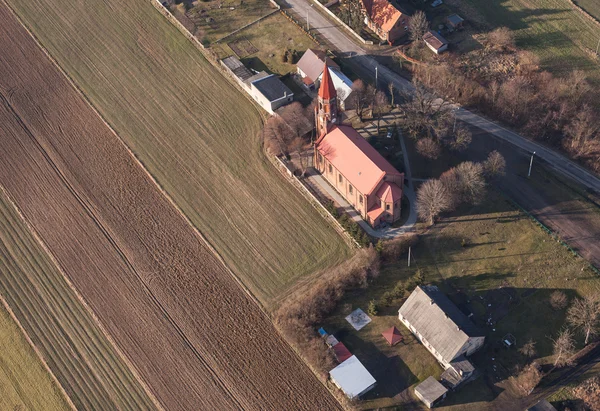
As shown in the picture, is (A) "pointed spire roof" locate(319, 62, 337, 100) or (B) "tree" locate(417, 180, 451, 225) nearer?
(B) "tree" locate(417, 180, 451, 225)

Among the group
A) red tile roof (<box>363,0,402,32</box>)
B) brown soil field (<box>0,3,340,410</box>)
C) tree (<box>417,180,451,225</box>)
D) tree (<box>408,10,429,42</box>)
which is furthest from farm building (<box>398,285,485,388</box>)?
red tile roof (<box>363,0,402,32</box>)

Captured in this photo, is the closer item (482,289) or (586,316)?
(586,316)

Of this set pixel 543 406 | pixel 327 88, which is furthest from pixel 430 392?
pixel 327 88

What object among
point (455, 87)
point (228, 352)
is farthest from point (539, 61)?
point (228, 352)

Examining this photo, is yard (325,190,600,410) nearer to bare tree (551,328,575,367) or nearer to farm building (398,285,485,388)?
bare tree (551,328,575,367)

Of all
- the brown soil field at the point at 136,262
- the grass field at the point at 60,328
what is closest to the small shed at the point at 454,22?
the brown soil field at the point at 136,262

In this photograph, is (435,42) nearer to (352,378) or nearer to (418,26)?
(418,26)

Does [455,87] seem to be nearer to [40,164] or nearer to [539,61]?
[539,61]
